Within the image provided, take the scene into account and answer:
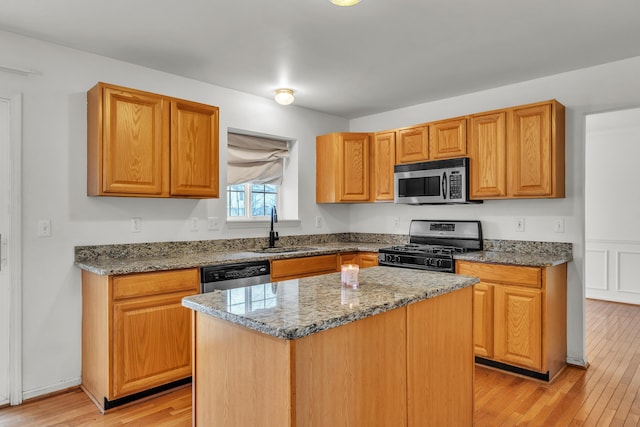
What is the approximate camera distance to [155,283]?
2.68 m

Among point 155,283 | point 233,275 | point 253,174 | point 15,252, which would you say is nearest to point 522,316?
point 233,275

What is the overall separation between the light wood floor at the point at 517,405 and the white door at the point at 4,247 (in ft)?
1.00

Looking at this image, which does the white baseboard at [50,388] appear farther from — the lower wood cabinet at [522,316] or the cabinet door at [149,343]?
the lower wood cabinet at [522,316]

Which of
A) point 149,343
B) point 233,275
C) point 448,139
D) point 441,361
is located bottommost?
point 149,343

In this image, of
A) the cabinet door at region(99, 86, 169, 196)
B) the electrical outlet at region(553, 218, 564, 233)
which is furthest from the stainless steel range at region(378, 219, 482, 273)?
the cabinet door at region(99, 86, 169, 196)

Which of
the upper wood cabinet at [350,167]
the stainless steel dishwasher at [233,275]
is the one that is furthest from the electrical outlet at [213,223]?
the upper wood cabinet at [350,167]

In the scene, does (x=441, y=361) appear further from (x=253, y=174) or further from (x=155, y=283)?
(x=253, y=174)

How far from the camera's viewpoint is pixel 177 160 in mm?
3086

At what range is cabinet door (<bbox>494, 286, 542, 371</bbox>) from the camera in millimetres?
2928

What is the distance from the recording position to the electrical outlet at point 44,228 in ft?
8.95

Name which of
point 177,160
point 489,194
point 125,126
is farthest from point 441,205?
point 125,126

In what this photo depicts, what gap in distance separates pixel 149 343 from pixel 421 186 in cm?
277

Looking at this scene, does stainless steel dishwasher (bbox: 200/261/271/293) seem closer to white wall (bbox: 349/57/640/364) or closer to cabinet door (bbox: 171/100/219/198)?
cabinet door (bbox: 171/100/219/198)

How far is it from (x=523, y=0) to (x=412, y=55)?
2.93 ft
